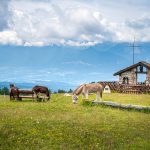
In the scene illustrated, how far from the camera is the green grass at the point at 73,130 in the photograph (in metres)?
19.4

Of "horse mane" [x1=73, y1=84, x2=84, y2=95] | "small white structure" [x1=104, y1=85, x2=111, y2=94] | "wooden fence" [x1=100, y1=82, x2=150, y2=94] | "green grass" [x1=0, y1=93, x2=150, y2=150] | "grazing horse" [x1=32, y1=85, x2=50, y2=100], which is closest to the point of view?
"green grass" [x1=0, y1=93, x2=150, y2=150]

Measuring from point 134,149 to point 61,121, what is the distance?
754 centimetres

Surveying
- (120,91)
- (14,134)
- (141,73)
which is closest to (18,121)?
(14,134)

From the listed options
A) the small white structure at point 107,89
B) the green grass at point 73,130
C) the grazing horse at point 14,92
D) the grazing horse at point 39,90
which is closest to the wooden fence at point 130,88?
the small white structure at point 107,89

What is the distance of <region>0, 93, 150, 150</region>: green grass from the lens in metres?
19.4

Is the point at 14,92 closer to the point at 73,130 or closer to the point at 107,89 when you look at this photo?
the point at 73,130

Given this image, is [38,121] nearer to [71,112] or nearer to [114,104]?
[71,112]

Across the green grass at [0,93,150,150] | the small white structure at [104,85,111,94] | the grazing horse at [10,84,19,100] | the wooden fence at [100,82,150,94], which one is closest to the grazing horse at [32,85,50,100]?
the grazing horse at [10,84,19,100]

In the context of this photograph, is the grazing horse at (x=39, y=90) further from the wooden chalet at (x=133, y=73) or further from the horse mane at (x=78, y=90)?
the wooden chalet at (x=133, y=73)

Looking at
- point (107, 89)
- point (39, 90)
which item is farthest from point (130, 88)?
point (39, 90)

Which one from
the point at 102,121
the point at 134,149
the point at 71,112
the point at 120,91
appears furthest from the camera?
the point at 120,91

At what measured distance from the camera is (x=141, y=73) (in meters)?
81.8

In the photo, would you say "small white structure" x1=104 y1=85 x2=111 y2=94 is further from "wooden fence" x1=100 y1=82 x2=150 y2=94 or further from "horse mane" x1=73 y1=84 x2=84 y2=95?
"horse mane" x1=73 y1=84 x2=84 y2=95

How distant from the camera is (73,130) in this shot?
73.9ft
